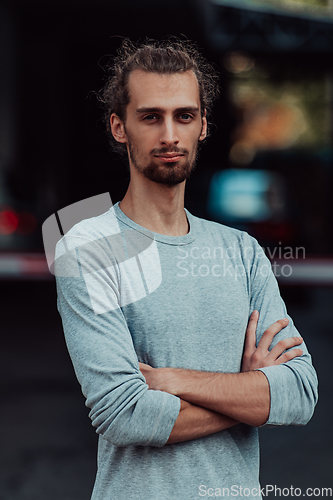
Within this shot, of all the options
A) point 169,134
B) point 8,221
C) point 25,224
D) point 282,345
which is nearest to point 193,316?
point 282,345

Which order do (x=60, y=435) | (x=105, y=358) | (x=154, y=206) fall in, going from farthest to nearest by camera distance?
(x=60, y=435) → (x=154, y=206) → (x=105, y=358)

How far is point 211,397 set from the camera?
1.92 meters

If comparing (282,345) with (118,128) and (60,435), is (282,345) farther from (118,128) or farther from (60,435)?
(60,435)

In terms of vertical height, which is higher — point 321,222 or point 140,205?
point 140,205

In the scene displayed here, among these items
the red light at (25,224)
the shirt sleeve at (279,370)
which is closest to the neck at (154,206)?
the shirt sleeve at (279,370)

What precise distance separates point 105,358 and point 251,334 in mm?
578

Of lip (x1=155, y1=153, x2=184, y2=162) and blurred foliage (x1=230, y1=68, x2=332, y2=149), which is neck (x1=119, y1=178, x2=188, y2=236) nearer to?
lip (x1=155, y1=153, x2=184, y2=162)

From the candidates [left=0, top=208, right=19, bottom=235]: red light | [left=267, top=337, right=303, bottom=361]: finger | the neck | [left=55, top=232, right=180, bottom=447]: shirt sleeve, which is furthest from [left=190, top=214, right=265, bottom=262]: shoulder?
[left=0, top=208, right=19, bottom=235]: red light

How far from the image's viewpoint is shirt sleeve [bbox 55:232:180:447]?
181cm

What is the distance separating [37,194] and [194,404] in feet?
50.5

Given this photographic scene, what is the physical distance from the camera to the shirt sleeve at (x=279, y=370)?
6.53ft

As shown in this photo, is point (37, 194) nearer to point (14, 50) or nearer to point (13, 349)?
point (14, 50)

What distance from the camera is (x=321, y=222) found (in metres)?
21.1

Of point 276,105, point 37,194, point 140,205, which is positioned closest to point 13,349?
point 140,205
